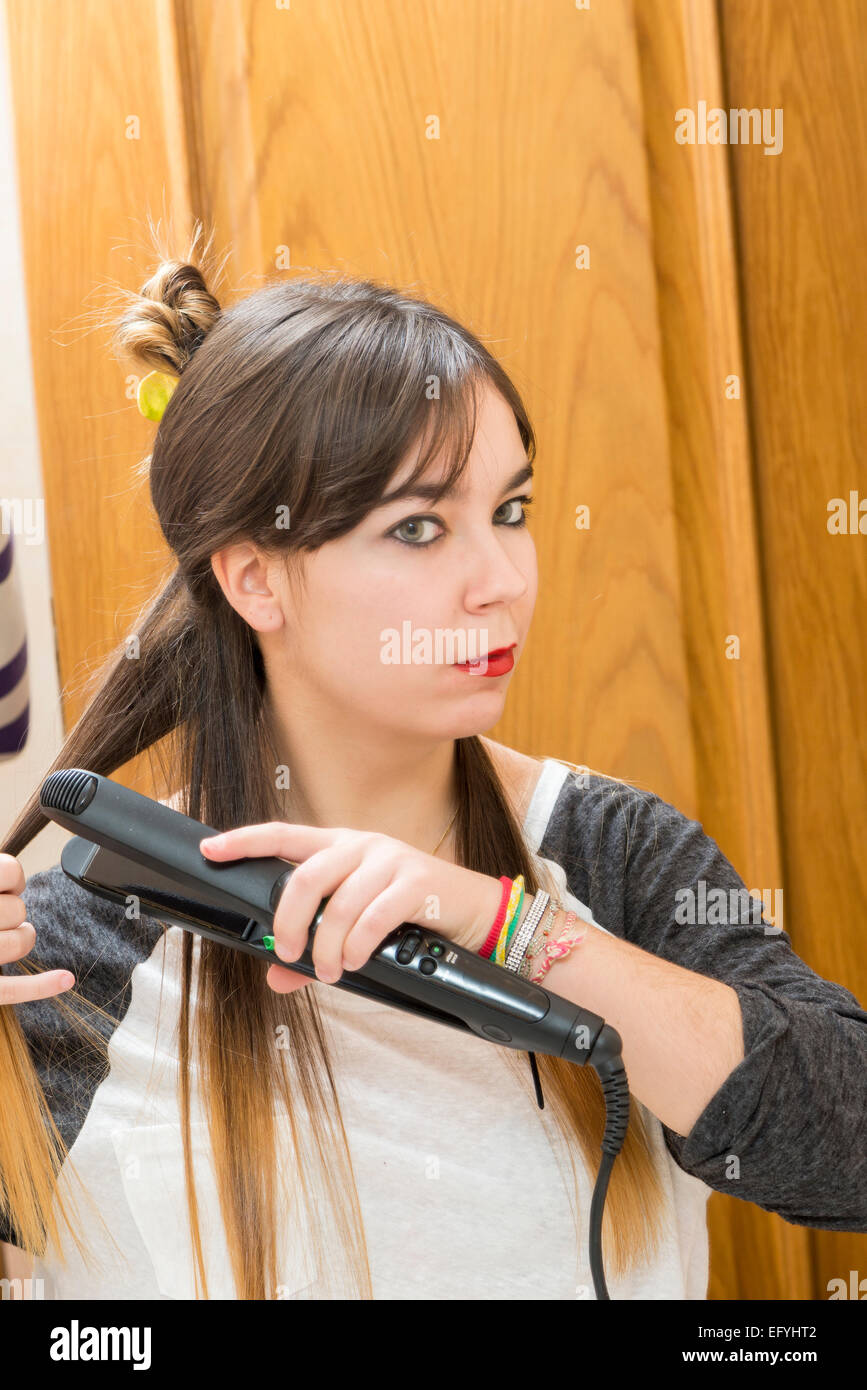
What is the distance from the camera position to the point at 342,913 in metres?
0.63

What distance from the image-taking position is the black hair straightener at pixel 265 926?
638 mm

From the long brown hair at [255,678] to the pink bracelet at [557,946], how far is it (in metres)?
0.19

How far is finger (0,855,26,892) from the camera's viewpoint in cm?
75

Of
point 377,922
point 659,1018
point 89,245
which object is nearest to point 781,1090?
point 659,1018

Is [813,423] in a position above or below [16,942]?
above

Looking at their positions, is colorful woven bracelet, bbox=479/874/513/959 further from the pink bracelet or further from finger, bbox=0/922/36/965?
finger, bbox=0/922/36/965

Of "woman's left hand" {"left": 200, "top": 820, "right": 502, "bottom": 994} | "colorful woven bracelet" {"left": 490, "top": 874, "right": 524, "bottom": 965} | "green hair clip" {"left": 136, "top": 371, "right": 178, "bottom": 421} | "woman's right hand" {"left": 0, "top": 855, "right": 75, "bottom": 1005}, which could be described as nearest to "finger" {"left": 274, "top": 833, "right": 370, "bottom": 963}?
"woman's left hand" {"left": 200, "top": 820, "right": 502, "bottom": 994}

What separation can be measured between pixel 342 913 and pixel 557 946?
15 cm

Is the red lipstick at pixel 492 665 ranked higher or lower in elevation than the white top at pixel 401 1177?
higher

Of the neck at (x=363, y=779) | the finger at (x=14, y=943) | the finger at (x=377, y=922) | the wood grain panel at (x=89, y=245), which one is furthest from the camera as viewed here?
the wood grain panel at (x=89, y=245)

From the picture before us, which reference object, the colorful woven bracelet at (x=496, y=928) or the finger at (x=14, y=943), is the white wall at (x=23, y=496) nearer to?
the finger at (x=14, y=943)

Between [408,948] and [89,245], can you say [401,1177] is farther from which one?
[89,245]

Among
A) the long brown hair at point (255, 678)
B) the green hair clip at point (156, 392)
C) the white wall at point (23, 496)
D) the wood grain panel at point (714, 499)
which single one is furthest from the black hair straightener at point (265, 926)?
the wood grain panel at point (714, 499)
